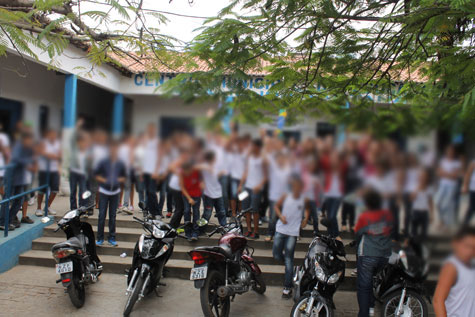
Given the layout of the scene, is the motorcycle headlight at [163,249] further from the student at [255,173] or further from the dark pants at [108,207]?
the student at [255,173]

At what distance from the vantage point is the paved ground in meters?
4.15

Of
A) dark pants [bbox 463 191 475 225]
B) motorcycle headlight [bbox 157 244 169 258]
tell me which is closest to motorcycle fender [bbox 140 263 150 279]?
motorcycle headlight [bbox 157 244 169 258]

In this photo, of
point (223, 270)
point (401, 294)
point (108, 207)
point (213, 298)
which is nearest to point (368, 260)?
point (401, 294)

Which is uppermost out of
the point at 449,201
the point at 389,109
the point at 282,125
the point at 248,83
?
the point at 248,83

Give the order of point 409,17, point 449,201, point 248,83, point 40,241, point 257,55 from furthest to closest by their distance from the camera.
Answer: point 40,241, point 409,17, point 257,55, point 248,83, point 449,201

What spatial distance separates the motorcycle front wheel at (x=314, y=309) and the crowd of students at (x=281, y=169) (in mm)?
2199

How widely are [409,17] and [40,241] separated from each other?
575cm

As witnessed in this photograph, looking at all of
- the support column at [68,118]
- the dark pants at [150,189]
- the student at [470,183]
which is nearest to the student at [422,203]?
the student at [470,183]

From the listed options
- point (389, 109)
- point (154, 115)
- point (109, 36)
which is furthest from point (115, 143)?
point (109, 36)

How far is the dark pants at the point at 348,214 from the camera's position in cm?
150

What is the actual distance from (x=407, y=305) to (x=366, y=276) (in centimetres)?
82

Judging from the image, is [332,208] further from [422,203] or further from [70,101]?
[70,101]

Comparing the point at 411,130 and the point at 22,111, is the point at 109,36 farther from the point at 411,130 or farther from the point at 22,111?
the point at 411,130

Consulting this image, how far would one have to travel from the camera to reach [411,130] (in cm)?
135
